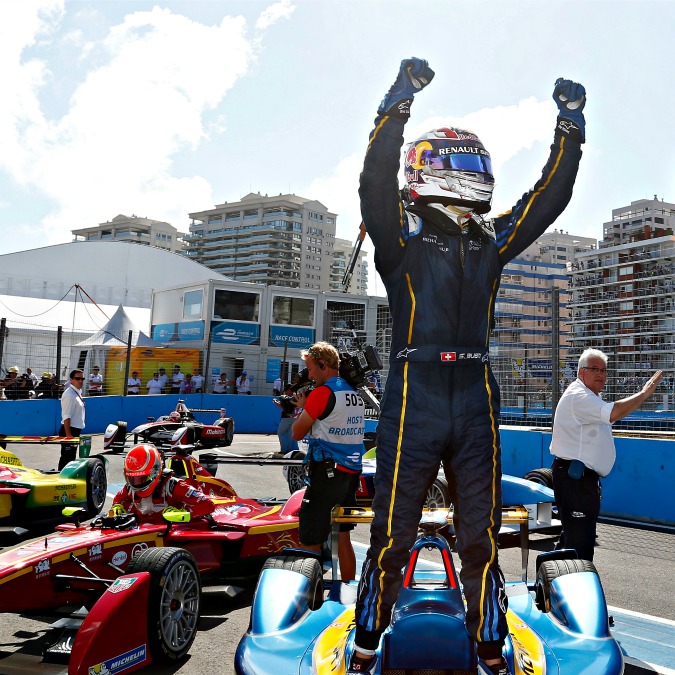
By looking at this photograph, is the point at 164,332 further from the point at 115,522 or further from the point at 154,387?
the point at 115,522

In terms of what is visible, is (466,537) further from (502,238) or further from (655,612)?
(655,612)

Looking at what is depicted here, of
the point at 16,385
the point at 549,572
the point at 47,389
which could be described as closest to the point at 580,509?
the point at 549,572

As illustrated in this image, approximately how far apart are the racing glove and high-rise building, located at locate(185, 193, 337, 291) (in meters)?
123

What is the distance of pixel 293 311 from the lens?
28.4 meters

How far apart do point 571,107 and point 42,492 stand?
653cm

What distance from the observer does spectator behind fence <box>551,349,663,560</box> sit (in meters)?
4.53

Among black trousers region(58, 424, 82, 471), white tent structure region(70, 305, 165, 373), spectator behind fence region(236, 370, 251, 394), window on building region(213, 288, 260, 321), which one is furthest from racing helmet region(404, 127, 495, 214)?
window on building region(213, 288, 260, 321)

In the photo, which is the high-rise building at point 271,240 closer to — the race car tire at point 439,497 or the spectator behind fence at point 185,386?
the spectator behind fence at point 185,386

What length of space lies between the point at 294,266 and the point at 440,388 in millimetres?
126908

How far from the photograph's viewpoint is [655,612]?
5051mm

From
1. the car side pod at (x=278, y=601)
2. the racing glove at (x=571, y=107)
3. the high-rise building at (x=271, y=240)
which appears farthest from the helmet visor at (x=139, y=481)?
the high-rise building at (x=271, y=240)

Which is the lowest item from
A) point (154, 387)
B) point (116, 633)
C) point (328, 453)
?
point (116, 633)

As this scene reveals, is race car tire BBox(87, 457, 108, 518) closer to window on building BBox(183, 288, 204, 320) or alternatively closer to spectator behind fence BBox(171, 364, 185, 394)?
spectator behind fence BBox(171, 364, 185, 394)

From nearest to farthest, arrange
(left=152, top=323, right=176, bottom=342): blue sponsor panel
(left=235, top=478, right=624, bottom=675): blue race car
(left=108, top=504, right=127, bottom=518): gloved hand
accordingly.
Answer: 1. (left=235, top=478, right=624, bottom=675): blue race car
2. (left=108, top=504, right=127, bottom=518): gloved hand
3. (left=152, top=323, right=176, bottom=342): blue sponsor panel
